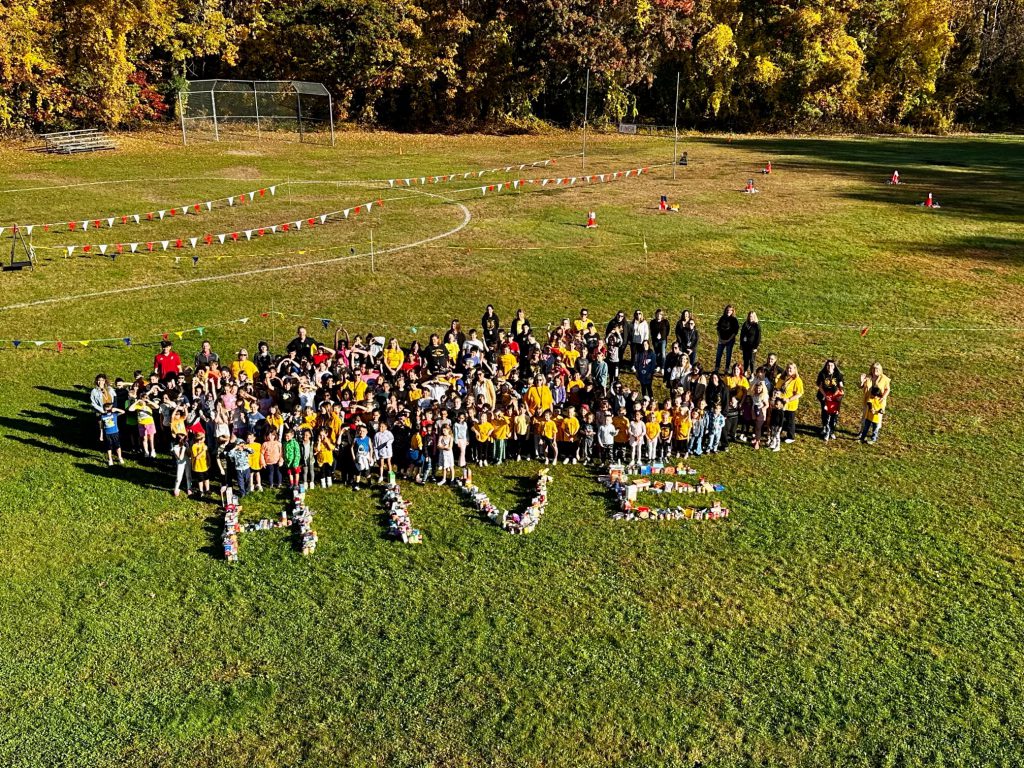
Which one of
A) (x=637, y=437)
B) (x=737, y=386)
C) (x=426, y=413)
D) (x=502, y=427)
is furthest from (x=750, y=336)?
(x=426, y=413)

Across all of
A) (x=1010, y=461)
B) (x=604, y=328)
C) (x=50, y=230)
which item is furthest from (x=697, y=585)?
(x=50, y=230)

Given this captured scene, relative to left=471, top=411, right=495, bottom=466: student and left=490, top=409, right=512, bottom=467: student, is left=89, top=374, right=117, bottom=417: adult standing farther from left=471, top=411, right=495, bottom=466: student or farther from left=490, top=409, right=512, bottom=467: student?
left=490, top=409, right=512, bottom=467: student

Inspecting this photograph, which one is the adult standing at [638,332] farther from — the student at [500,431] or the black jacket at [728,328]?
the student at [500,431]

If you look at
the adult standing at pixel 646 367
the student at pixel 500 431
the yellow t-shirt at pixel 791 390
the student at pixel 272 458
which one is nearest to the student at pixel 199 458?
the student at pixel 272 458

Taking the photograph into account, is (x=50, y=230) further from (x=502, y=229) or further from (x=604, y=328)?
(x=604, y=328)

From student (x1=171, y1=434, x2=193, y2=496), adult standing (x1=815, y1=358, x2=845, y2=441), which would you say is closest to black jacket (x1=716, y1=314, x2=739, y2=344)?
adult standing (x1=815, y1=358, x2=845, y2=441)
